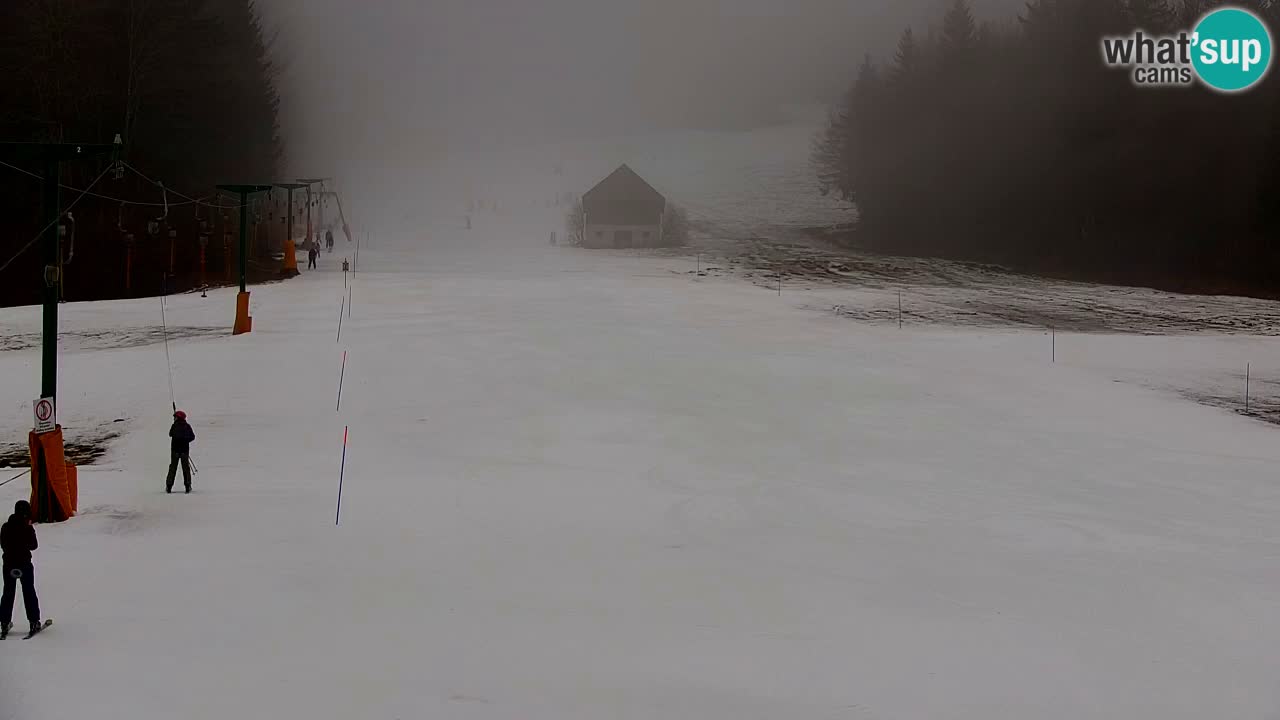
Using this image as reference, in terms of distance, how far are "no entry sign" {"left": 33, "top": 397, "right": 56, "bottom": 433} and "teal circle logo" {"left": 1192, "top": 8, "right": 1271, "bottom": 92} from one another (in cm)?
7359

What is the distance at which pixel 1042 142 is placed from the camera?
78.2m

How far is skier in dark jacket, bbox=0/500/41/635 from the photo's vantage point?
9.21 metres

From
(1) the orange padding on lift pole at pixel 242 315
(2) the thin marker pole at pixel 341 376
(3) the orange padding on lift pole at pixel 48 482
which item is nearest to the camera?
(3) the orange padding on lift pole at pixel 48 482

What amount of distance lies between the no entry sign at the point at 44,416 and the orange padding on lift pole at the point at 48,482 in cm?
23

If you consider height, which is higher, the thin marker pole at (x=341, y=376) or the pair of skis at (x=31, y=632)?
the thin marker pole at (x=341, y=376)

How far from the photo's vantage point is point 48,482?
43.1ft

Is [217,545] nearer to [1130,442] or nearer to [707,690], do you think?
[707,690]

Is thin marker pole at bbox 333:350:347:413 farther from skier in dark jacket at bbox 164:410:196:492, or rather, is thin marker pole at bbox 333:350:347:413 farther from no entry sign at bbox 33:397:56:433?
no entry sign at bbox 33:397:56:433

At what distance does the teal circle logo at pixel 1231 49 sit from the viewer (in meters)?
67.0

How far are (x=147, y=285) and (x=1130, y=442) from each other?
141ft

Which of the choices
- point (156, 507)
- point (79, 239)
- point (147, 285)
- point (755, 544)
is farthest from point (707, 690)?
point (79, 239)

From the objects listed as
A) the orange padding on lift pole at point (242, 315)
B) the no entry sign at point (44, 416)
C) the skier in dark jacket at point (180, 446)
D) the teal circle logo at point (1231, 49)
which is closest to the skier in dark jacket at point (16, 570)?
the no entry sign at point (44, 416)

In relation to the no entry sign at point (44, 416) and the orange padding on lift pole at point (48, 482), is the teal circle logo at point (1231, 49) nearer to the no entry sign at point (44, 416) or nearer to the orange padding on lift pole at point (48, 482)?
the no entry sign at point (44, 416)

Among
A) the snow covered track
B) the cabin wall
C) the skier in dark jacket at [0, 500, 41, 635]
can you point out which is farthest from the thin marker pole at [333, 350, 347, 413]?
the cabin wall
